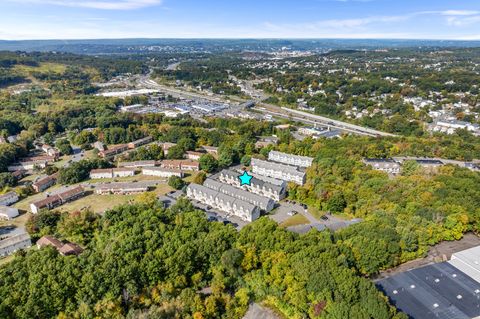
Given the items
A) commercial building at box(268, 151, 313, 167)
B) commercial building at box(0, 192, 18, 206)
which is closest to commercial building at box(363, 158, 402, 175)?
commercial building at box(268, 151, 313, 167)

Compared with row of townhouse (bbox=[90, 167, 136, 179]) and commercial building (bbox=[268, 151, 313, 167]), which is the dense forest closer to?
row of townhouse (bbox=[90, 167, 136, 179])

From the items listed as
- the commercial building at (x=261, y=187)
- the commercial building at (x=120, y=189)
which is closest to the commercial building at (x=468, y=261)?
the commercial building at (x=261, y=187)

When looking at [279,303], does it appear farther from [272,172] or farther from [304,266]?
[272,172]

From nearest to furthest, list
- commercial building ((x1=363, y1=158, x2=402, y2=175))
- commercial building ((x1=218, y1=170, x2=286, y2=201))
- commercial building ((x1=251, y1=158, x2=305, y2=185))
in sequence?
commercial building ((x1=218, y1=170, x2=286, y2=201)) → commercial building ((x1=251, y1=158, x2=305, y2=185)) → commercial building ((x1=363, y1=158, x2=402, y2=175))

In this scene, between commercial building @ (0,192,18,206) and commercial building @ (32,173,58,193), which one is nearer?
commercial building @ (0,192,18,206)

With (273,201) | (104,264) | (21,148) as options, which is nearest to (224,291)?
(104,264)

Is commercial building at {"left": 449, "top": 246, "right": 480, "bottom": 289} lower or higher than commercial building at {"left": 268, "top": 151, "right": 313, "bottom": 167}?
lower

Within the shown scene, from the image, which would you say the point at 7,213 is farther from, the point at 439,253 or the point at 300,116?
the point at 300,116

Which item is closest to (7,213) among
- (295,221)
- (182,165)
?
(182,165)
